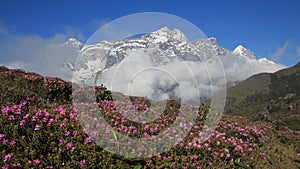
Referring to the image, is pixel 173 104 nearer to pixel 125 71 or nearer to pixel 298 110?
pixel 125 71

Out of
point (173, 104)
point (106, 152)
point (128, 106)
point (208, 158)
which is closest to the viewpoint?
point (106, 152)

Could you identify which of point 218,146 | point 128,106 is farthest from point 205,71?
point 128,106

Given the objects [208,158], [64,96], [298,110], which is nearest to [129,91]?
[208,158]

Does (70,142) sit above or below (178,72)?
below

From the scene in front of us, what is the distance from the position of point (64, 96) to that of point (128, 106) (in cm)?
575

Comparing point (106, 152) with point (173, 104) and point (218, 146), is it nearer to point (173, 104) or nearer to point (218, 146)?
point (218, 146)

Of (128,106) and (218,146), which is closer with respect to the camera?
(218,146)

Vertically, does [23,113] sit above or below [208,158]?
above

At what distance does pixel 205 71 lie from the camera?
9000mm

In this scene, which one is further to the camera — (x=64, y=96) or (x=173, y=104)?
(x=64, y=96)

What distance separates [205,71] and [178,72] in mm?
1182

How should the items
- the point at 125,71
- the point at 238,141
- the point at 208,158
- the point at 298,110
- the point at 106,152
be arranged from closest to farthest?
the point at 106,152, the point at 208,158, the point at 125,71, the point at 238,141, the point at 298,110

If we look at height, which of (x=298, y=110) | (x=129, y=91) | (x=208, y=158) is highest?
(x=298, y=110)

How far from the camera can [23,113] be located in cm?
891
